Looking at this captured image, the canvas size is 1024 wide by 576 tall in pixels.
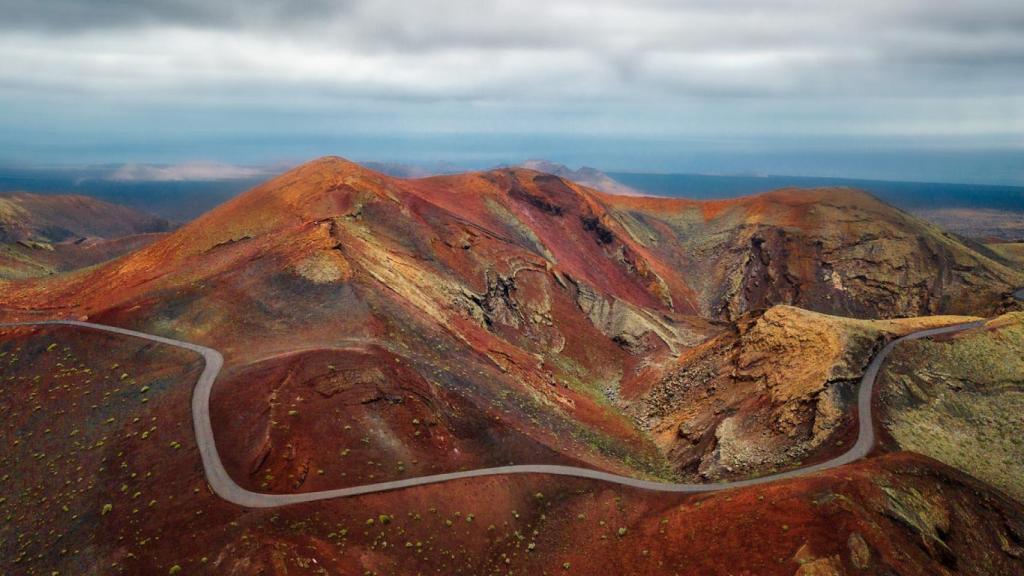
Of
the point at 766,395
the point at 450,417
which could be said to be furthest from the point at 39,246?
the point at 766,395

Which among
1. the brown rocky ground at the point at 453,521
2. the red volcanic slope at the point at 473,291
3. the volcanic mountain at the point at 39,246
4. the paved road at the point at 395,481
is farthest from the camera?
the volcanic mountain at the point at 39,246

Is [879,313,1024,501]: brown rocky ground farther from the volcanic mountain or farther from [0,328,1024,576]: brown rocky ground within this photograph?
the volcanic mountain

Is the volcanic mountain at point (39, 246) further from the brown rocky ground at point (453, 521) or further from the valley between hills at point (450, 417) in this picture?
the brown rocky ground at point (453, 521)

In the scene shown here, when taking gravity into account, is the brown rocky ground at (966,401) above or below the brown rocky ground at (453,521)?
above

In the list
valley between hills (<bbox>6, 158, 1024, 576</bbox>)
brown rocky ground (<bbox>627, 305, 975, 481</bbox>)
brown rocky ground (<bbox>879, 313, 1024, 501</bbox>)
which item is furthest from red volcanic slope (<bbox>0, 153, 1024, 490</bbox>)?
brown rocky ground (<bbox>879, 313, 1024, 501</bbox>)

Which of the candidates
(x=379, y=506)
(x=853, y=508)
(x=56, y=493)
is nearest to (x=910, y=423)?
(x=853, y=508)

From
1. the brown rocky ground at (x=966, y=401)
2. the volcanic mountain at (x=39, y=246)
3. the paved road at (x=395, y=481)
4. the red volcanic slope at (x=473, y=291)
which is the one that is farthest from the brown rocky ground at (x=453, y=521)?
the volcanic mountain at (x=39, y=246)

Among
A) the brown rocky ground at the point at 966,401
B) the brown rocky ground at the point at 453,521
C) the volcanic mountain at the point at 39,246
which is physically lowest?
the volcanic mountain at the point at 39,246
